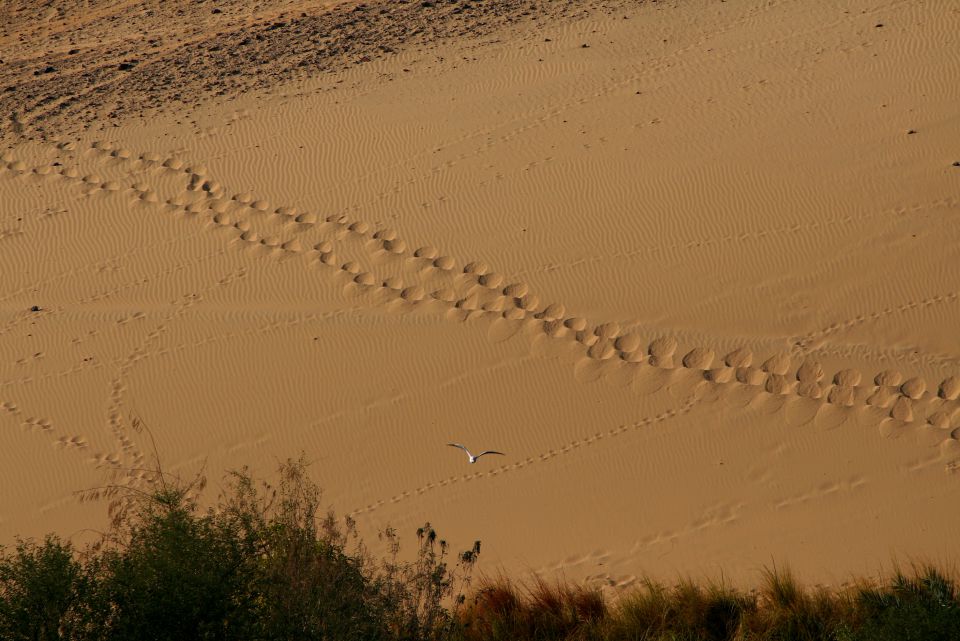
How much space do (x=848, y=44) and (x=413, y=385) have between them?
6.33 meters

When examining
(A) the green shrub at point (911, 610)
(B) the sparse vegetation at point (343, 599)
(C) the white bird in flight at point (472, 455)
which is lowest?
(A) the green shrub at point (911, 610)

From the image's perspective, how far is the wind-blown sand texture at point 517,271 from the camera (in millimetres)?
8375

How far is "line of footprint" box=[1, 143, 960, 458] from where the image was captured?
8.57 m

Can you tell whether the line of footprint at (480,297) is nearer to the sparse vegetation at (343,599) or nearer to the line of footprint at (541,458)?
the line of footprint at (541,458)

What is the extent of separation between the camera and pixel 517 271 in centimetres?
989

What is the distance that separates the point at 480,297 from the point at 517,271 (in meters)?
0.47

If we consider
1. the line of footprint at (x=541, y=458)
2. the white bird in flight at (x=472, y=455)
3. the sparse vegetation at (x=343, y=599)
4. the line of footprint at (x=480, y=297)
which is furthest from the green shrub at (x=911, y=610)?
the white bird in flight at (x=472, y=455)

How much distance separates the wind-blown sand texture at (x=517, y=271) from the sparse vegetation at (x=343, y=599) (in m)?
0.40

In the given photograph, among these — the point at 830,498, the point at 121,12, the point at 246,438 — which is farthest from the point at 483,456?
the point at 121,12

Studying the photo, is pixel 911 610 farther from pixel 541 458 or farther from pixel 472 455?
pixel 472 455

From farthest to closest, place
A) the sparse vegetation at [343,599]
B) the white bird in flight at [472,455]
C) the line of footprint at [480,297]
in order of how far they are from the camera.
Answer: the white bird in flight at [472,455]
the line of footprint at [480,297]
the sparse vegetation at [343,599]

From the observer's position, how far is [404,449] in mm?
8867

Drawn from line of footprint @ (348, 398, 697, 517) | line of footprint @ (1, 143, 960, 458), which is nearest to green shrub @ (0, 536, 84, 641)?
line of footprint @ (348, 398, 697, 517)

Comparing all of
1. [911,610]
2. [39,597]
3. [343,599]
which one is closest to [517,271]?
[343,599]
